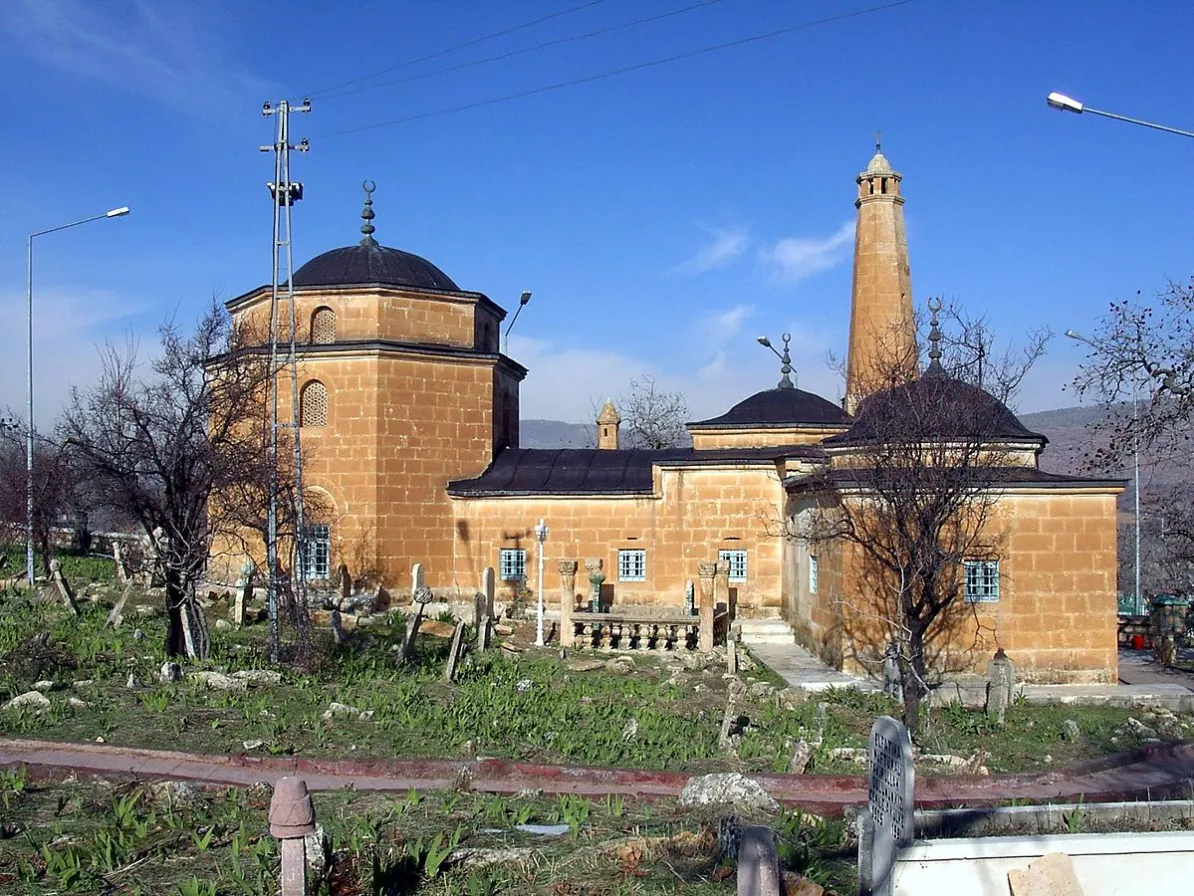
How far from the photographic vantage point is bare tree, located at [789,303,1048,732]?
1491 cm

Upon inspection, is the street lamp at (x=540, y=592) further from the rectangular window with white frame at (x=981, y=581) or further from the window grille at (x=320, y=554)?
the rectangular window with white frame at (x=981, y=581)

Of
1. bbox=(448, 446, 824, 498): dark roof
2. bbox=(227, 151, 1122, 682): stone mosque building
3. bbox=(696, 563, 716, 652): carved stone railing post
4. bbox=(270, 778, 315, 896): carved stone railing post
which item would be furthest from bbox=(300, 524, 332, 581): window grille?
bbox=(270, 778, 315, 896): carved stone railing post

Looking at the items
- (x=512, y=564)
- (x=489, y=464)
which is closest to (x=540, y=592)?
(x=512, y=564)

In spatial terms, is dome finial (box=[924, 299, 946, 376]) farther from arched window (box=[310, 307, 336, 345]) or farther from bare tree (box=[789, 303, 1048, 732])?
arched window (box=[310, 307, 336, 345])

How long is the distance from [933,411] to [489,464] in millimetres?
13700

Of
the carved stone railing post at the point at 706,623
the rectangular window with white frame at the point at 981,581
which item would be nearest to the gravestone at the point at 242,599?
the carved stone railing post at the point at 706,623

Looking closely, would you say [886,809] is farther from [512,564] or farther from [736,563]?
[512,564]

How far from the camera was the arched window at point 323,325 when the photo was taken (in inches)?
1022

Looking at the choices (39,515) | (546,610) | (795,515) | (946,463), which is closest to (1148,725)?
(946,463)

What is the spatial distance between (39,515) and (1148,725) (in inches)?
960

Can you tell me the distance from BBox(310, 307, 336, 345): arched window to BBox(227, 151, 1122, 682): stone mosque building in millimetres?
34

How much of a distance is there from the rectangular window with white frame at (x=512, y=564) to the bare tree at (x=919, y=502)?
29.4 ft

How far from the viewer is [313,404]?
25859 mm

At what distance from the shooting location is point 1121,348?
61.9 feet
